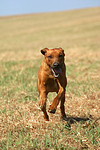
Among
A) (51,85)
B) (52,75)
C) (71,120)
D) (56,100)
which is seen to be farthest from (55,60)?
(71,120)

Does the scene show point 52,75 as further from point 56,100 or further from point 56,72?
point 56,100

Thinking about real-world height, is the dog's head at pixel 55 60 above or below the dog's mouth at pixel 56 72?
above

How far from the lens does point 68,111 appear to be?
18.3 ft

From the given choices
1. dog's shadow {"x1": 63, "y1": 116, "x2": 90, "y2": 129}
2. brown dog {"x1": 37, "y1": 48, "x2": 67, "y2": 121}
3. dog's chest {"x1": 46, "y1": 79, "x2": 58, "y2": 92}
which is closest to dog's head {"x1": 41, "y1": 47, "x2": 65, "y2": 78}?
brown dog {"x1": 37, "y1": 48, "x2": 67, "y2": 121}

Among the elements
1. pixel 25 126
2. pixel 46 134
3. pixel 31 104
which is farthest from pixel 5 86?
pixel 46 134

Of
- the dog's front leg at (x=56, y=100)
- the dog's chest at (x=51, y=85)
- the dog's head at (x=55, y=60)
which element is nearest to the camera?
the dog's front leg at (x=56, y=100)

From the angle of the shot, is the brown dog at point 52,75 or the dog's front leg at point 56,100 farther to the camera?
the brown dog at point 52,75

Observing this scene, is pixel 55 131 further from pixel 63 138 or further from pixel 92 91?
pixel 92 91

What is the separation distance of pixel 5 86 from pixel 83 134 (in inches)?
175

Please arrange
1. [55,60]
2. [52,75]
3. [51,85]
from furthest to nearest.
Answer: [51,85] < [52,75] < [55,60]

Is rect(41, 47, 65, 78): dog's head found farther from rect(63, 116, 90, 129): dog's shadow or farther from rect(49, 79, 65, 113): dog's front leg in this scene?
rect(63, 116, 90, 129): dog's shadow

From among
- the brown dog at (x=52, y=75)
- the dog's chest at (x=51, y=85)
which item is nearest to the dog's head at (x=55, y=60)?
the brown dog at (x=52, y=75)

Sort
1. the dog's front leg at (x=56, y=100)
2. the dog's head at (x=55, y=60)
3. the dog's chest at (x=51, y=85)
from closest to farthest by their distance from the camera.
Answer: the dog's front leg at (x=56, y=100), the dog's head at (x=55, y=60), the dog's chest at (x=51, y=85)

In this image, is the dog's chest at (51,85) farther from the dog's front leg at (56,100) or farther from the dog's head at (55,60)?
the dog's head at (55,60)
